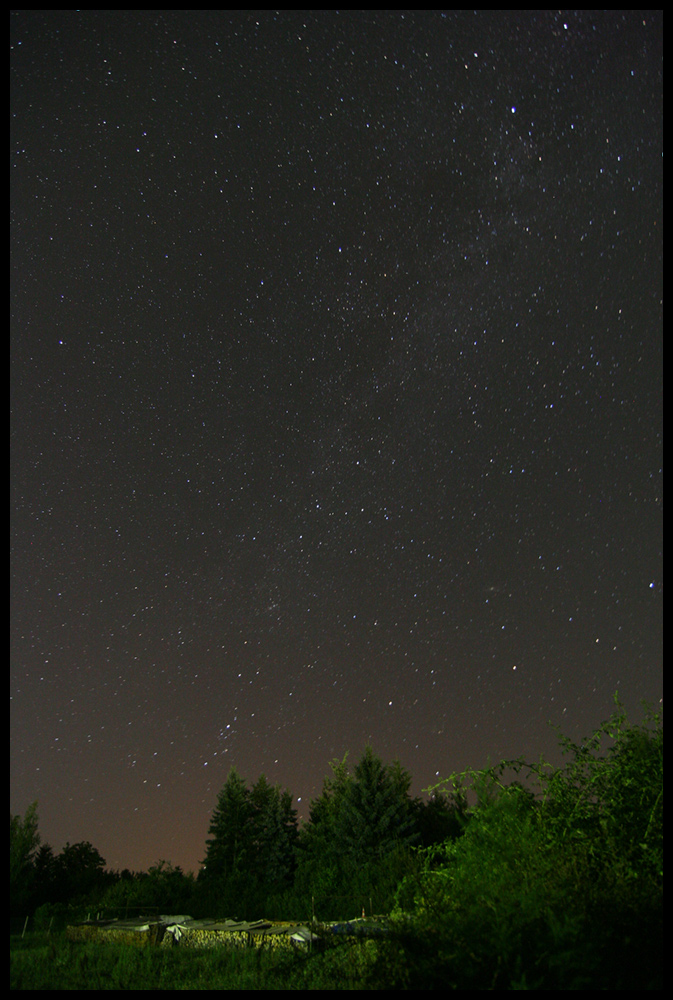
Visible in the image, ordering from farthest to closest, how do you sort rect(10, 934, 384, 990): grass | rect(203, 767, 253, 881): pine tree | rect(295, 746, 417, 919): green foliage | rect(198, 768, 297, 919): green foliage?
rect(203, 767, 253, 881): pine tree < rect(198, 768, 297, 919): green foliage < rect(295, 746, 417, 919): green foliage < rect(10, 934, 384, 990): grass

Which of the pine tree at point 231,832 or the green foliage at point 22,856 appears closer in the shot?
the green foliage at point 22,856

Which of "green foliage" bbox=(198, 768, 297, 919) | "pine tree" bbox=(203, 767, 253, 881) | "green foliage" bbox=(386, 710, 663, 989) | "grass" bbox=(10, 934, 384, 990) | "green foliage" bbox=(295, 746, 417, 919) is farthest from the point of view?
"pine tree" bbox=(203, 767, 253, 881)

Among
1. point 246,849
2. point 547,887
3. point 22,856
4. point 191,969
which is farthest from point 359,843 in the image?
point 547,887

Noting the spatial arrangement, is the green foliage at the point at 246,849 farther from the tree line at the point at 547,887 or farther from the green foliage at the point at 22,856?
the tree line at the point at 547,887

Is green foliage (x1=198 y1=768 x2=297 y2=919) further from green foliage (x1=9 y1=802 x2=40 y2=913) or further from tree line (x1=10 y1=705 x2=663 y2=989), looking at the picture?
tree line (x1=10 y1=705 x2=663 y2=989)

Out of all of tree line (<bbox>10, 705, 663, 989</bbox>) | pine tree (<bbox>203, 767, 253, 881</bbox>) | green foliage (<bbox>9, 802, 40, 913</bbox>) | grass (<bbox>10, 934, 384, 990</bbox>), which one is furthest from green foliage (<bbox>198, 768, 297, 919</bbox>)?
tree line (<bbox>10, 705, 663, 989</bbox>)

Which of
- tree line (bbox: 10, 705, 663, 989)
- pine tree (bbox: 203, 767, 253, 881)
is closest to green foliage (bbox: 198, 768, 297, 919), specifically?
pine tree (bbox: 203, 767, 253, 881)

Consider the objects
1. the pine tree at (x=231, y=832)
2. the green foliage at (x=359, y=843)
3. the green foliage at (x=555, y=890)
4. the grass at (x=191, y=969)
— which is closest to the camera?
the green foliage at (x=555, y=890)

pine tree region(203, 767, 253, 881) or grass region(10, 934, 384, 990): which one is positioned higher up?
pine tree region(203, 767, 253, 881)

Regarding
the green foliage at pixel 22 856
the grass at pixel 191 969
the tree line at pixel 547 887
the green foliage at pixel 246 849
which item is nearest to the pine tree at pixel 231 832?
the green foliage at pixel 246 849

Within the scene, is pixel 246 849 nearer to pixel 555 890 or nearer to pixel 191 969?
pixel 191 969

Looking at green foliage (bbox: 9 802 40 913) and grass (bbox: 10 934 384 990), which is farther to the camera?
green foliage (bbox: 9 802 40 913)

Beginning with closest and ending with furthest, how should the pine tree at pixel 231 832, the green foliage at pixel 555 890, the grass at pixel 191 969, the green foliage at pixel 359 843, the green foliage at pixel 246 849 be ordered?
the green foliage at pixel 555 890
the grass at pixel 191 969
the green foliage at pixel 359 843
the green foliage at pixel 246 849
the pine tree at pixel 231 832

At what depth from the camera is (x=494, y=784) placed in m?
10.7
